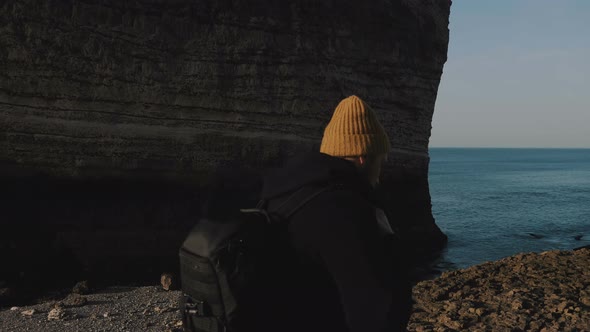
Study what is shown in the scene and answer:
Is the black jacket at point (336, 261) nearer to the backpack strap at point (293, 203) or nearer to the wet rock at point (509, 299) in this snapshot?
the backpack strap at point (293, 203)

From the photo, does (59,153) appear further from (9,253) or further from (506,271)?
(506,271)

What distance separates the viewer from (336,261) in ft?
5.36

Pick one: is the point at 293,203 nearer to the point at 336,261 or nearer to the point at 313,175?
the point at 313,175

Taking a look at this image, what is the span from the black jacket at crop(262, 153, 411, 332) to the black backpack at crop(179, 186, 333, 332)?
47 mm

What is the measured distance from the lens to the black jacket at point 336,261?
5.29ft

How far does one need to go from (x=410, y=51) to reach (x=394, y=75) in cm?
143

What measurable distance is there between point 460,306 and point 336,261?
7.42 metres

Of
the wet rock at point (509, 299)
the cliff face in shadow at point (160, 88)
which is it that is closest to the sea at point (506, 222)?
the cliff face in shadow at point (160, 88)

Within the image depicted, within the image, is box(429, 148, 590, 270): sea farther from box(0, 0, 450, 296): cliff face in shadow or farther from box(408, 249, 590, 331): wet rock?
box(408, 249, 590, 331): wet rock

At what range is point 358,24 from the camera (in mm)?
18328

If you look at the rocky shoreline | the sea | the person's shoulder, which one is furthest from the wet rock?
the sea

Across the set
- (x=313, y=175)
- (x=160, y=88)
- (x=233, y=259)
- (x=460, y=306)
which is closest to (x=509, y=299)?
(x=460, y=306)

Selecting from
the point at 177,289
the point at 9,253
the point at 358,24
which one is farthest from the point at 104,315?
the point at 358,24

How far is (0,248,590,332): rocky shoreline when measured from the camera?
7734 millimetres
